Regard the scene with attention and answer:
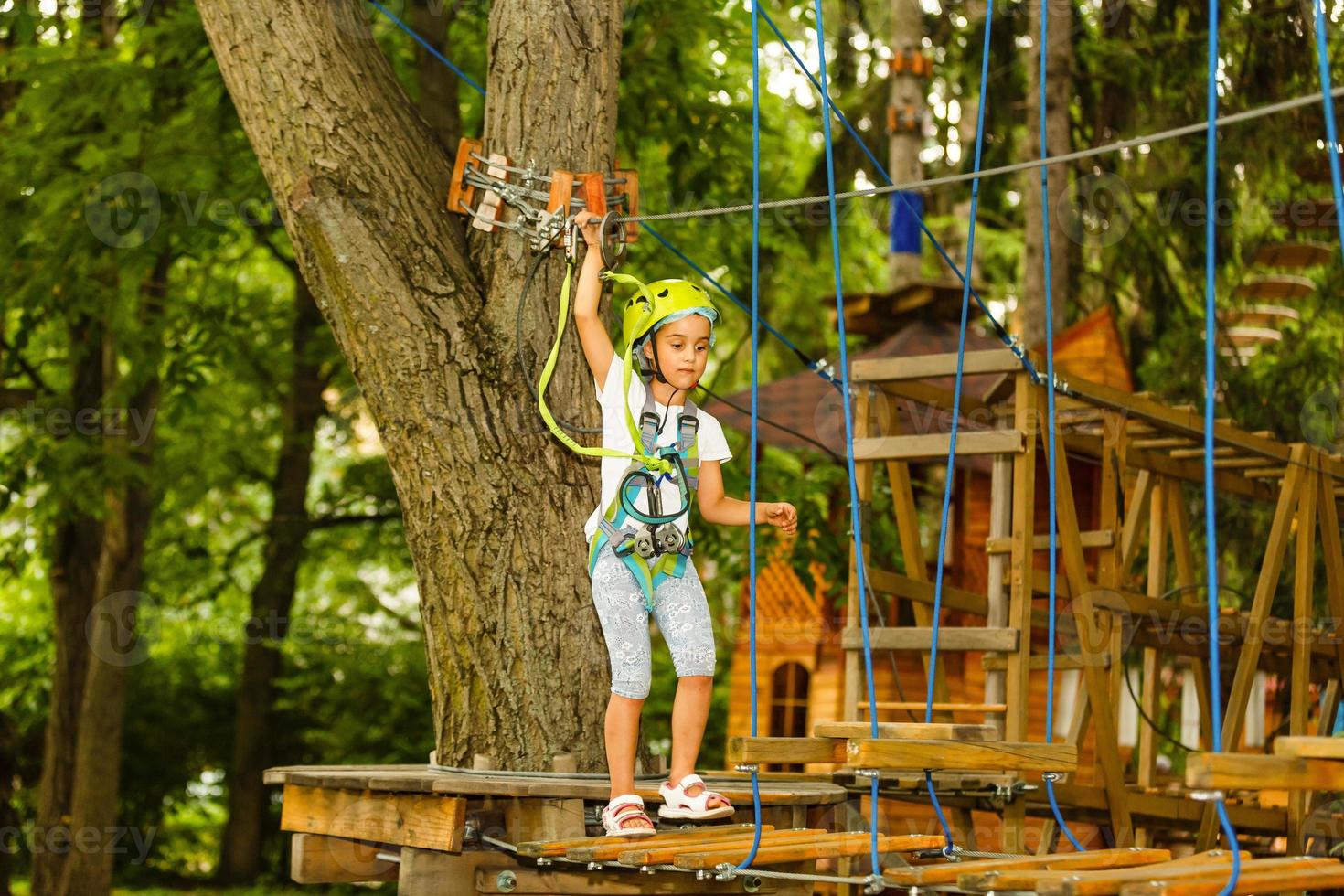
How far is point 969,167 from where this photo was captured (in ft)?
54.6

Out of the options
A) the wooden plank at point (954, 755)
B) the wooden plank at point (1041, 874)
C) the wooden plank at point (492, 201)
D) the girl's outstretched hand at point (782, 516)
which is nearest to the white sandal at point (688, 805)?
the wooden plank at point (954, 755)

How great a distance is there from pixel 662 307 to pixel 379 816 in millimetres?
1568

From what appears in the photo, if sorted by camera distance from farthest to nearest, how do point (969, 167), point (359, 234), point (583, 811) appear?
point (969, 167) → point (359, 234) → point (583, 811)

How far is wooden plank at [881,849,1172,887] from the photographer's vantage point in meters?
3.23

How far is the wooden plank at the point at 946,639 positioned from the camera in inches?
281

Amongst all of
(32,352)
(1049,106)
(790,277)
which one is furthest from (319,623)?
(1049,106)

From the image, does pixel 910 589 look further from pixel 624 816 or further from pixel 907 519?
pixel 624 816

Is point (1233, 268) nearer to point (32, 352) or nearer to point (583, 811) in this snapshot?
point (32, 352)

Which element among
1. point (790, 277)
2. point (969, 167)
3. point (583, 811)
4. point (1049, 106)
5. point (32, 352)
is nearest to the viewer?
point (583, 811)

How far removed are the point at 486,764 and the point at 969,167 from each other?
43.3ft

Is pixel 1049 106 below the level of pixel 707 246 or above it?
above

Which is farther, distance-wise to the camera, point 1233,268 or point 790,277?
point 790,277

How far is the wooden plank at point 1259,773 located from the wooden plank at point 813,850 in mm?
1127

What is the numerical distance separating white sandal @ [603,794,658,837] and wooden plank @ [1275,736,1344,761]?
1.67 m
